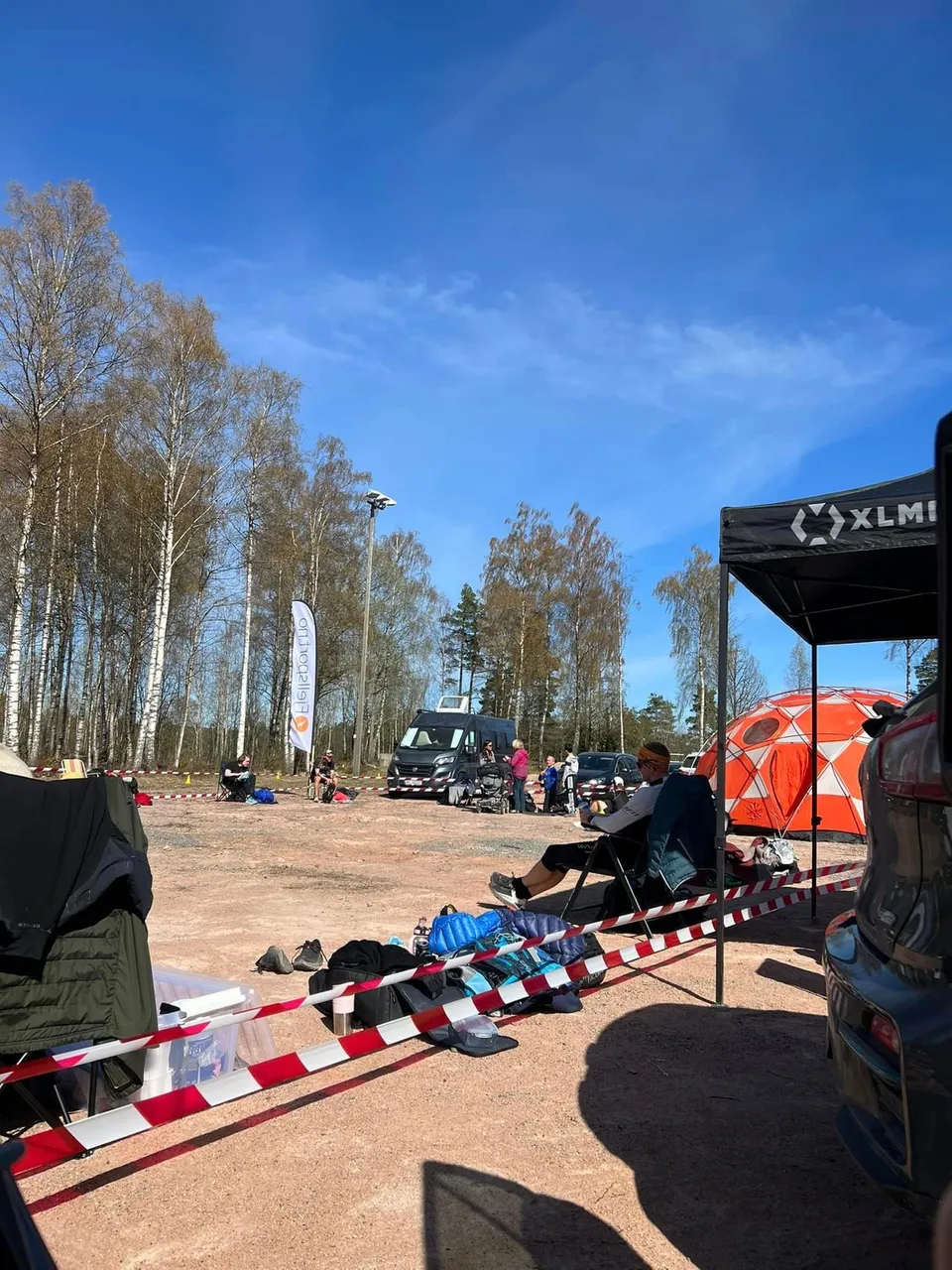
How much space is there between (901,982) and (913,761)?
511 millimetres

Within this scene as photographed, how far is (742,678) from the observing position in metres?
46.7

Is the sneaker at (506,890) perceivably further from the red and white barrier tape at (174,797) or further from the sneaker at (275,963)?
the red and white barrier tape at (174,797)

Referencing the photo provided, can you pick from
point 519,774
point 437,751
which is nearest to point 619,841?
point 519,774

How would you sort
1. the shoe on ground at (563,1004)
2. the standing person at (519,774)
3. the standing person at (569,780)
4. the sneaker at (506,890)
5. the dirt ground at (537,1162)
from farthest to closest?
the standing person at (569,780)
the standing person at (519,774)
the sneaker at (506,890)
the shoe on ground at (563,1004)
the dirt ground at (537,1162)

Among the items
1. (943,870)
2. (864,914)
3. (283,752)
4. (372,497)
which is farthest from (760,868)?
(283,752)

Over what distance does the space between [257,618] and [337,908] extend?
3041 centimetres

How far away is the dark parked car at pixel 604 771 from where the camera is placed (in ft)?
71.5

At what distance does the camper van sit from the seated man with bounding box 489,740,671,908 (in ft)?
45.7

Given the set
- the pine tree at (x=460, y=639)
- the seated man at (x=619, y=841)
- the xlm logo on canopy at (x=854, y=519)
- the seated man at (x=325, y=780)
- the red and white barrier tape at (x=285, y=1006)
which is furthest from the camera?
the pine tree at (x=460, y=639)

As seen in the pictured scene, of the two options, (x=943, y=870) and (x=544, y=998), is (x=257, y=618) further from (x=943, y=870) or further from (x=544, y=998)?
(x=943, y=870)

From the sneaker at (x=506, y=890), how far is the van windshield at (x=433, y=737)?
1461cm

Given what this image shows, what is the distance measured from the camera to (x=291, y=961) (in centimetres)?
575

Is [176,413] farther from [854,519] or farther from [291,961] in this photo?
[854,519]

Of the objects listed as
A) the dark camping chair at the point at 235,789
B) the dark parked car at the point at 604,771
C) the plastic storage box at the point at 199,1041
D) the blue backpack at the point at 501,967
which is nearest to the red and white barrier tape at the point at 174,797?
the dark camping chair at the point at 235,789
